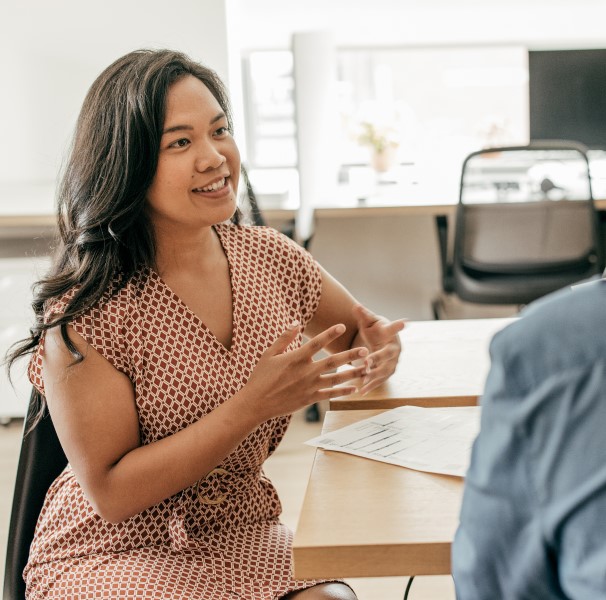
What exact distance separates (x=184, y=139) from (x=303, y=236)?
6.62 feet

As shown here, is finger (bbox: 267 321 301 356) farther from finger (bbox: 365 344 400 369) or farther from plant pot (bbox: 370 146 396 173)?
plant pot (bbox: 370 146 396 173)

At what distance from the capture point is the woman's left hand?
1218 millimetres

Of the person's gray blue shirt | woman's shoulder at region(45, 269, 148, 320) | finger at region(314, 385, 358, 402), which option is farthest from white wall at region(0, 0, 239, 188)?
the person's gray blue shirt

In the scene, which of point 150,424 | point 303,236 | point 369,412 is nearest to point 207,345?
point 150,424

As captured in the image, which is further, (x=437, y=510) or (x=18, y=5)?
(x=18, y=5)

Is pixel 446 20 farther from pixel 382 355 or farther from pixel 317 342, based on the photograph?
pixel 317 342

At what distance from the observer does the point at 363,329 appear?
131 centimetres

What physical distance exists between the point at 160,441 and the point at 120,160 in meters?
0.37

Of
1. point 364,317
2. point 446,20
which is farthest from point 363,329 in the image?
point 446,20

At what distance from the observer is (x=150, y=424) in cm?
108

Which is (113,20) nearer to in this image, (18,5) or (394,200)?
(18,5)

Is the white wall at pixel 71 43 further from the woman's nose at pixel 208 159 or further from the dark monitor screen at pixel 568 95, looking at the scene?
the woman's nose at pixel 208 159

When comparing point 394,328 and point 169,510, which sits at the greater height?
point 394,328

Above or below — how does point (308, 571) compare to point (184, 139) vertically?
below
